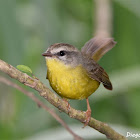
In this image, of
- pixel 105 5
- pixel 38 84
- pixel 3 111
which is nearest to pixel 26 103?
pixel 3 111

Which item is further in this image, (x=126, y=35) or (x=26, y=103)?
(x=126, y=35)

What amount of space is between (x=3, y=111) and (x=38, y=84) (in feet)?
8.20

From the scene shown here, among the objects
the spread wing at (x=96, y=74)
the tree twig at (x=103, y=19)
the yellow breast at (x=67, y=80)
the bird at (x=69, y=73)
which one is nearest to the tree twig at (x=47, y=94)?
the bird at (x=69, y=73)

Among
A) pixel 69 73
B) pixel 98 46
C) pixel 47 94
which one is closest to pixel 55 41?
pixel 98 46

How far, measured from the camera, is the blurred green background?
402 cm

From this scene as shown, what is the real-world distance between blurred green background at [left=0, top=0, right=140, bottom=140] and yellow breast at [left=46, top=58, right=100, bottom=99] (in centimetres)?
52

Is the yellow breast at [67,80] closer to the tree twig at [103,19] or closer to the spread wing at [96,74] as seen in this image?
the spread wing at [96,74]

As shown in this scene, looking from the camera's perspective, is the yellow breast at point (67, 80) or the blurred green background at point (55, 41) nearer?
the yellow breast at point (67, 80)

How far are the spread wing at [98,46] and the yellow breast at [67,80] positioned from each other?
0.90 metres

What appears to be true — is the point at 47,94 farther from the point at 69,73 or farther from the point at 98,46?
the point at 98,46

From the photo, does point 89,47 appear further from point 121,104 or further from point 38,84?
point 38,84

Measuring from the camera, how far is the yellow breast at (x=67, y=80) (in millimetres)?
3455

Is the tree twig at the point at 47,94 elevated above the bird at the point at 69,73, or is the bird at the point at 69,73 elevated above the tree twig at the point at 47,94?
the bird at the point at 69,73

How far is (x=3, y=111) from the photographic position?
176 inches
